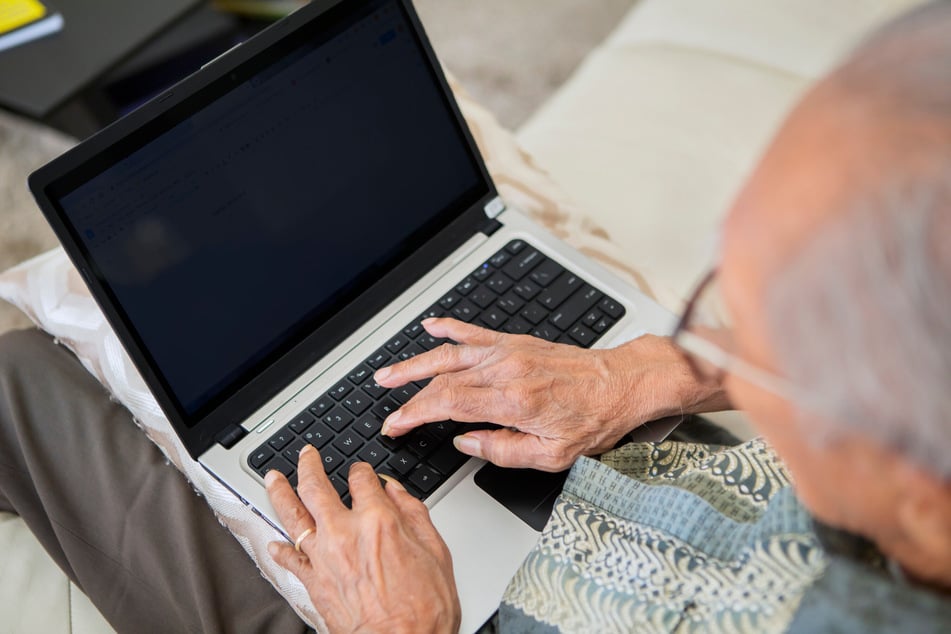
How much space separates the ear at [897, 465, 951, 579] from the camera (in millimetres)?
449

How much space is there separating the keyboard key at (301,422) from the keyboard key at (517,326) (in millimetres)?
244

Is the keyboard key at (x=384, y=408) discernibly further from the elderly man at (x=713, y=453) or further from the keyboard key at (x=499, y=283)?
the keyboard key at (x=499, y=283)

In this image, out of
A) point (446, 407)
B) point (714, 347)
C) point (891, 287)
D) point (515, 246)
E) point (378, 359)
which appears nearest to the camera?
point (891, 287)

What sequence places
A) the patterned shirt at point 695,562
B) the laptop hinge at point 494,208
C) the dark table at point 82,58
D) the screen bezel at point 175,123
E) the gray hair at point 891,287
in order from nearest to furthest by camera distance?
the gray hair at point 891,287, the patterned shirt at point 695,562, the screen bezel at point 175,123, the laptop hinge at point 494,208, the dark table at point 82,58

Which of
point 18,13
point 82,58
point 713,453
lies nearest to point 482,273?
point 713,453

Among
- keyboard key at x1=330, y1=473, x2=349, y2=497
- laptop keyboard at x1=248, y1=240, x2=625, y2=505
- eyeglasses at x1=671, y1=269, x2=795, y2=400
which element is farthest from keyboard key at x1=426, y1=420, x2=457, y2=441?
eyeglasses at x1=671, y1=269, x2=795, y2=400

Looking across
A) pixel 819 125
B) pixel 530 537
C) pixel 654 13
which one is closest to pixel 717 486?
pixel 530 537

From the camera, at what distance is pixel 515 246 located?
3.32ft

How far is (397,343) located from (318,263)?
0.41ft

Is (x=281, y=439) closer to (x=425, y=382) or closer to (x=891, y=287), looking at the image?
(x=425, y=382)

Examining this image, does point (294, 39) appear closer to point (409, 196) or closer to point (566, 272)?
point (409, 196)

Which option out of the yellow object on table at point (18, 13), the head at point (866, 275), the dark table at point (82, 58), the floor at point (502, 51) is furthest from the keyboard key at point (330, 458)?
the floor at point (502, 51)

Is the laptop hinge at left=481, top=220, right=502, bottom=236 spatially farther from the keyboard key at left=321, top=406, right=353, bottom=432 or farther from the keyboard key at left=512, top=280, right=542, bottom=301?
the keyboard key at left=321, top=406, right=353, bottom=432

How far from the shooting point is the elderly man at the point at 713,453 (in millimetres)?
419
